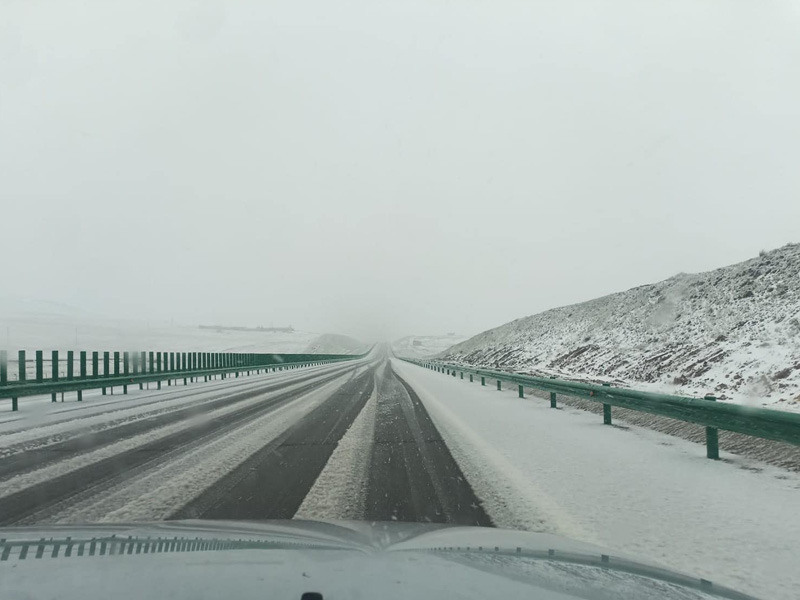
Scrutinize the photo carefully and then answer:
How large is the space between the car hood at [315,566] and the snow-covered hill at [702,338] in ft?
29.8

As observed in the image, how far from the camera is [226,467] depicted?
6.66 m

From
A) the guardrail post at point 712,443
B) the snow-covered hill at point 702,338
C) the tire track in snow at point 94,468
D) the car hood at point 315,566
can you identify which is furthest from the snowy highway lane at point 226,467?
the snow-covered hill at point 702,338

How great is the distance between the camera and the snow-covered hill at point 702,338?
1315cm

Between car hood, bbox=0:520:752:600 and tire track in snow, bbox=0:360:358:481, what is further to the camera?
tire track in snow, bbox=0:360:358:481

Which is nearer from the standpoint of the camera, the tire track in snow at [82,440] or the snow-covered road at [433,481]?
the snow-covered road at [433,481]

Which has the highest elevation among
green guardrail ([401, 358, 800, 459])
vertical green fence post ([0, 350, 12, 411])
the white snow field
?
vertical green fence post ([0, 350, 12, 411])

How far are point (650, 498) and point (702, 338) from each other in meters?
16.0

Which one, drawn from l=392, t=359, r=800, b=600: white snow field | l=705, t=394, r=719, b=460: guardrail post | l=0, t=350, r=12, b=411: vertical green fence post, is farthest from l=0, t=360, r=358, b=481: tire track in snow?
l=705, t=394, r=719, b=460: guardrail post

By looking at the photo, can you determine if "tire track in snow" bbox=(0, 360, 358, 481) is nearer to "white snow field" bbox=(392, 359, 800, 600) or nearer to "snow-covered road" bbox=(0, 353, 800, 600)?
"snow-covered road" bbox=(0, 353, 800, 600)

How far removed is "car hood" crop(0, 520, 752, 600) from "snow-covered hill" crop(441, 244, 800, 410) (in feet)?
29.8

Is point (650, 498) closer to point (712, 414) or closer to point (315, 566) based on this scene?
point (712, 414)

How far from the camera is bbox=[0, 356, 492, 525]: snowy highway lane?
4852 mm

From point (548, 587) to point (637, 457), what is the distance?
5.67 m

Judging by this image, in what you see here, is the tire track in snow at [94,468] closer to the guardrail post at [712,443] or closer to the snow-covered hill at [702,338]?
the guardrail post at [712,443]
